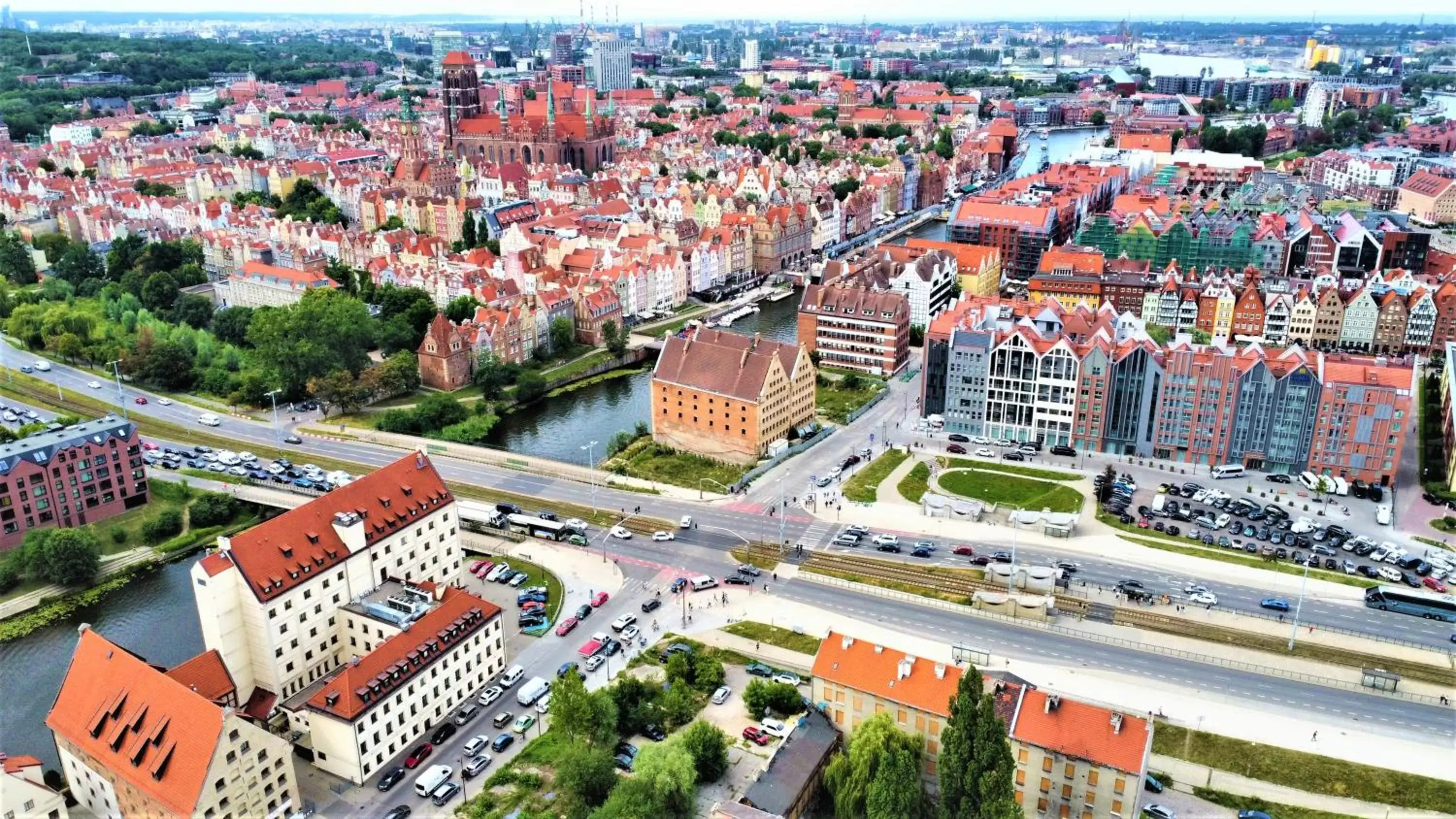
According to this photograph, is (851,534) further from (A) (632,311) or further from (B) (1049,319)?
(A) (632,311)

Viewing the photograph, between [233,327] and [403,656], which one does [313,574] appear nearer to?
[403,656]

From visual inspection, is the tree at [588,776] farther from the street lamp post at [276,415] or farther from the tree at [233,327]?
the tree at [233,327]

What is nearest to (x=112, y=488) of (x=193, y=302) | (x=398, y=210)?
(x=193, y=302)

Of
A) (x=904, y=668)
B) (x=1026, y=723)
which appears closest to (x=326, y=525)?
(x=904, y=668)

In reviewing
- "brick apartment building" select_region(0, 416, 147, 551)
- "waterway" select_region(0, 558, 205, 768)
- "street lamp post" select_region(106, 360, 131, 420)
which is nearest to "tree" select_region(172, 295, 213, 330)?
"street lamp post" select_region(106, 360, 131, 420)

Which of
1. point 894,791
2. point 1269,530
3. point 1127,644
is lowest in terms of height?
point 1127,644

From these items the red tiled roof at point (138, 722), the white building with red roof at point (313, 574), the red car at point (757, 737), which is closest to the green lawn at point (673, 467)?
the white building with red roof at point (313, 574)

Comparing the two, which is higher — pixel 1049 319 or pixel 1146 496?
pixel 1049 319
